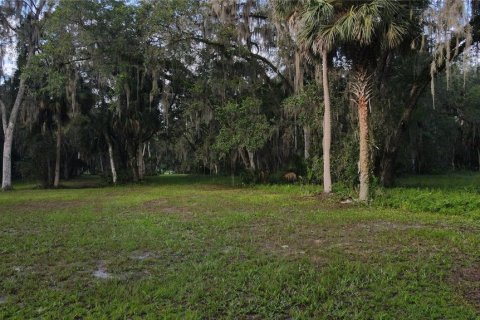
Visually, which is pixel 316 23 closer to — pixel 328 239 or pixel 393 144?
pixel 393 144

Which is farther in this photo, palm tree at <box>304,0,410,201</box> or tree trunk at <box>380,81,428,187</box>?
tree trunk at <box>380,81,428,187</box>

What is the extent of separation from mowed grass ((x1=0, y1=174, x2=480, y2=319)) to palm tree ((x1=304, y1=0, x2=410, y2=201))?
3.26 m

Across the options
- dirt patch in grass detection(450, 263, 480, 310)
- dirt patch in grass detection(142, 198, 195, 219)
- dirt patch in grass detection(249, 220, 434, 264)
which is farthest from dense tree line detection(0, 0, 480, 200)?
dirt patch in grass detection(450, 263, 480, 310)

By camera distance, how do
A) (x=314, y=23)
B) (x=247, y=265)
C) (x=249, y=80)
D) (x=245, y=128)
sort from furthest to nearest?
(x=249, y=80)
(x=245, y=128)
(x=314, y=23)
(x=247, y=265)

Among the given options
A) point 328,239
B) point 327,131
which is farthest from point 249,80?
point 328,239

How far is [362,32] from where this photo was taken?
34.8ft

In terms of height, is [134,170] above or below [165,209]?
above

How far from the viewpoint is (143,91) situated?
23.5 meters

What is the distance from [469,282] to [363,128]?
7425 mm

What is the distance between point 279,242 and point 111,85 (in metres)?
15.6

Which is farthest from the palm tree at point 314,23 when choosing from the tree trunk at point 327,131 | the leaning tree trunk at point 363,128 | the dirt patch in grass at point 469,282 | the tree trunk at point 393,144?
the dirt patch in grass at point 469,282

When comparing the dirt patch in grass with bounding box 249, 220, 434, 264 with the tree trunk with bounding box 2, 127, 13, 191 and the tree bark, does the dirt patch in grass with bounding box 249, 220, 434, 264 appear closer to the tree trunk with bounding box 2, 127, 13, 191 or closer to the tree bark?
the tree bark

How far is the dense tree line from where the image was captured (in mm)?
11867

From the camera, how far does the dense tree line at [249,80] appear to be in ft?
38.9
